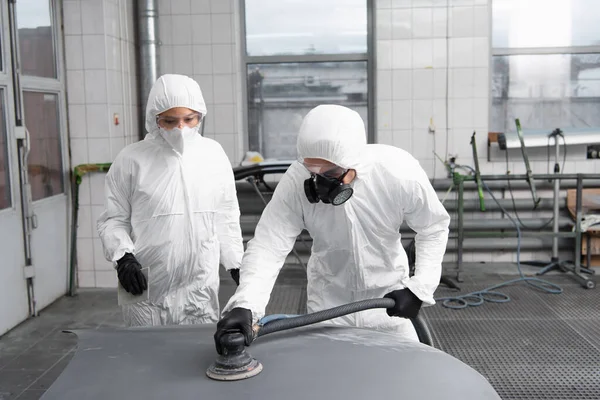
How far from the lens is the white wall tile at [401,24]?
4.93m

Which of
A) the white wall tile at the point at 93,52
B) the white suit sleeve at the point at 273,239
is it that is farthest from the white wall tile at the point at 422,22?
the white suit sleeve at the point at 273,239

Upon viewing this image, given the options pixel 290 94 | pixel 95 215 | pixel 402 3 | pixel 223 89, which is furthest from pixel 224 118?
pixel 402 3

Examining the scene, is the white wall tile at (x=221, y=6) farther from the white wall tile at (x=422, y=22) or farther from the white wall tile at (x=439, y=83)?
the white wall tile at (x=439, y=83)

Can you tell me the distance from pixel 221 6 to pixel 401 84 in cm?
152

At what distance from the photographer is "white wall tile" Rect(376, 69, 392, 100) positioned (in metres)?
5.00

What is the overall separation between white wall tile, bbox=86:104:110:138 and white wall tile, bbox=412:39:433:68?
2.34 meters

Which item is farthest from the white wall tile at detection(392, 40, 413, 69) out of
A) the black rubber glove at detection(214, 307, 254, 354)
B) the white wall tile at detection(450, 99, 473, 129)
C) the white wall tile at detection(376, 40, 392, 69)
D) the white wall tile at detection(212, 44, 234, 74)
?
the black rubber glove at detection(214, 307, 254, 354)

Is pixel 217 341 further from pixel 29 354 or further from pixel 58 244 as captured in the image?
pixel 58 244

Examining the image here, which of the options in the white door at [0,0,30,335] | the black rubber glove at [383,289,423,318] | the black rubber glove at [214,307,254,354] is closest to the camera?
the black rubber glove at [214,307,254,354]

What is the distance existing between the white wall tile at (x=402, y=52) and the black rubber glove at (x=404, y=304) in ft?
11.3

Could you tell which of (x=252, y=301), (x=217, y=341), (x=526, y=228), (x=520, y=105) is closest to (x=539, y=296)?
(x=526, y=228)

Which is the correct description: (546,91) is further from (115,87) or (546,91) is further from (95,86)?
(95,86)

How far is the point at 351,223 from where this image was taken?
1929 mm

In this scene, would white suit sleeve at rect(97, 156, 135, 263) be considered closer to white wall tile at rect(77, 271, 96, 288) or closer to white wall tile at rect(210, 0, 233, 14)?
white wall tile at rect(77, 271, 96, 288)
